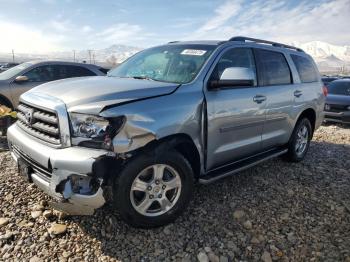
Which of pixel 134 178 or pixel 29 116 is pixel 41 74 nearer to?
pixel 29 116

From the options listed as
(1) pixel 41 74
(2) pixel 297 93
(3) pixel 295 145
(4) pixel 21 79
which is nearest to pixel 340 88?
(3) pixel 295 145

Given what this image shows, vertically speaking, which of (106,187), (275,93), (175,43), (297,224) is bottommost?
(297,224)

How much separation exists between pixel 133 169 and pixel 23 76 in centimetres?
569

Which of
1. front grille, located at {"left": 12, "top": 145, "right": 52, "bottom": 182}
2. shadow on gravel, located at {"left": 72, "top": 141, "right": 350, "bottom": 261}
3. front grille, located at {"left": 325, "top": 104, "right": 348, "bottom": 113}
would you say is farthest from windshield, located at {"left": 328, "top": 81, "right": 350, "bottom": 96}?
front grille, located at {"left": 12, "top": 145, "right": 52, "bottom": 182}

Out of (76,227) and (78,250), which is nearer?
(78,250)

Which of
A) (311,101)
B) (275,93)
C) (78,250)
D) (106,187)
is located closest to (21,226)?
(78,250)

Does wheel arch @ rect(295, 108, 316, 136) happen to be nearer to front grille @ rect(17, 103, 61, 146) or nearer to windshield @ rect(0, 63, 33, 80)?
front grille @ rect(17, 103, 61, 146)

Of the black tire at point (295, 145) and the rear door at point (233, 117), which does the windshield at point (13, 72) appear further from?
the black tire at point (295, 145)

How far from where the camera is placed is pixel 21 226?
3.18 m

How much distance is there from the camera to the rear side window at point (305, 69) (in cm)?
524

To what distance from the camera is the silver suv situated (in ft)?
8.79

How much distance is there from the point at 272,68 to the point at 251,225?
2292 mm

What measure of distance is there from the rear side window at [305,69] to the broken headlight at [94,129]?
3.64 m

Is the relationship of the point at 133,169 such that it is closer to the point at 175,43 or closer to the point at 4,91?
the point at 175,43
